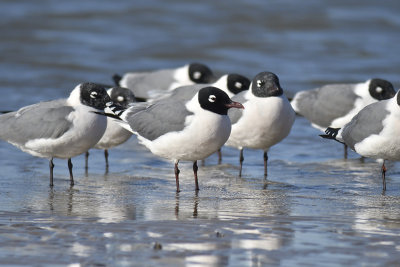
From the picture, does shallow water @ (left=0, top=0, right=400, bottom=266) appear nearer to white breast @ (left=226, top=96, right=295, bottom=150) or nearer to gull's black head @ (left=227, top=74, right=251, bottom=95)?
white breast @ (left=226, top=96, right=295, bottom=150)

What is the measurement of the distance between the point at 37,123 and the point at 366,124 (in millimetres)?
3131

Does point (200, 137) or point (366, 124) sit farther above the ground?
point (366, 124)

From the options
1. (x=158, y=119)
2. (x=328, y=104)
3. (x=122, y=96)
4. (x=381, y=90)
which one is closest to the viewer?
(x=158, y=119)

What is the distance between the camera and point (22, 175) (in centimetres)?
823

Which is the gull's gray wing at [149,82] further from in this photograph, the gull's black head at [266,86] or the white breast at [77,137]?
the white breast at [77,137]

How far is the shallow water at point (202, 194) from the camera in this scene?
520cm

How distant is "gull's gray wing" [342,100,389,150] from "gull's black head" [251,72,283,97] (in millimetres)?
843

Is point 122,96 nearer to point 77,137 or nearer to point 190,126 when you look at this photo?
point 77,137

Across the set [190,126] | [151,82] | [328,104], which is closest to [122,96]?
[190,126]

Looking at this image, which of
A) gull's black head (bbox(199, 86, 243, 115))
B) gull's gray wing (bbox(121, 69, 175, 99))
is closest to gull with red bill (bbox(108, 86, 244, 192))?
gull's black head (bbox(199, 86, 243, 115))

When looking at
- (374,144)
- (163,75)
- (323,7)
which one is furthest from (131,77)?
(323,7)

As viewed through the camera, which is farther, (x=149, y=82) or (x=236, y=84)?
(x=149, y=82)

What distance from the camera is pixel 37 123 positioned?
773 cm

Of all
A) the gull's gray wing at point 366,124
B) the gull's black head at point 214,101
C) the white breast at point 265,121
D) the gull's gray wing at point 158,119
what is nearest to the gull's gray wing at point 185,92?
the white breast at point 265,121
